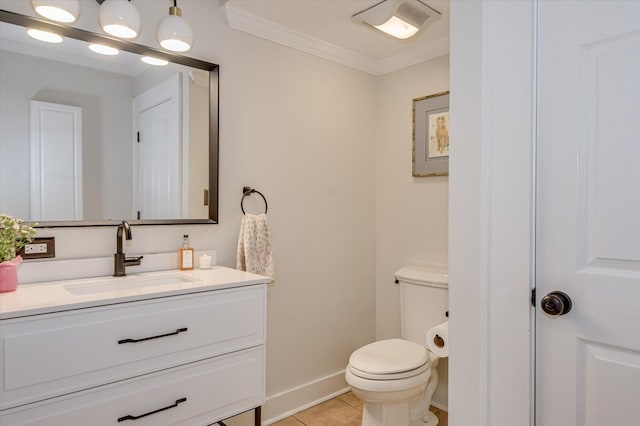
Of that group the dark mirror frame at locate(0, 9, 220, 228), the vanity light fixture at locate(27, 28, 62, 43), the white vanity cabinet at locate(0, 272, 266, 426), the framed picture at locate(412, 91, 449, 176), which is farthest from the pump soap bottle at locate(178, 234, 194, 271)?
the framed picture at locate(412, 91, 449, 176)

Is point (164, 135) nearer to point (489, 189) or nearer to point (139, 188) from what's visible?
point (139, 188)

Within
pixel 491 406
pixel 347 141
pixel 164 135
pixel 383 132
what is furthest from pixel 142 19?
pixel 491 406

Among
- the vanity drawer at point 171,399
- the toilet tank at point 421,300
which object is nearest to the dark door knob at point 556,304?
the toilet tank at point 421,300

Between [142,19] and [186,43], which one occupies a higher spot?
[142,19]

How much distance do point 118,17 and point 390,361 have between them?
1911 millimetres

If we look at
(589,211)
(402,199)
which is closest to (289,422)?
(402,199)

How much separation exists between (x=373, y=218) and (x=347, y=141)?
0.59m

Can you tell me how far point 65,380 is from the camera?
122 cm

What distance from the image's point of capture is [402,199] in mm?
2719

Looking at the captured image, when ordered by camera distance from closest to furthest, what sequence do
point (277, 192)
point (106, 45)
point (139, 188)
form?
point (106, 45)
point (139, 188)
point (277, 192)

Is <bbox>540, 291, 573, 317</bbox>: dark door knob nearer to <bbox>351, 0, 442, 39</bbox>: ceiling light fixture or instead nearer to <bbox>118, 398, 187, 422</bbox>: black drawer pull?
<bbox>118, 398, 187, 422</bbox>: black drawer pull

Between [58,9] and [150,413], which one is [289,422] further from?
[58,9]

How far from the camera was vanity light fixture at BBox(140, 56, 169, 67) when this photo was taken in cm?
184

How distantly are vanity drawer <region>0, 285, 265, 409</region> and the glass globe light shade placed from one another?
1100mm
